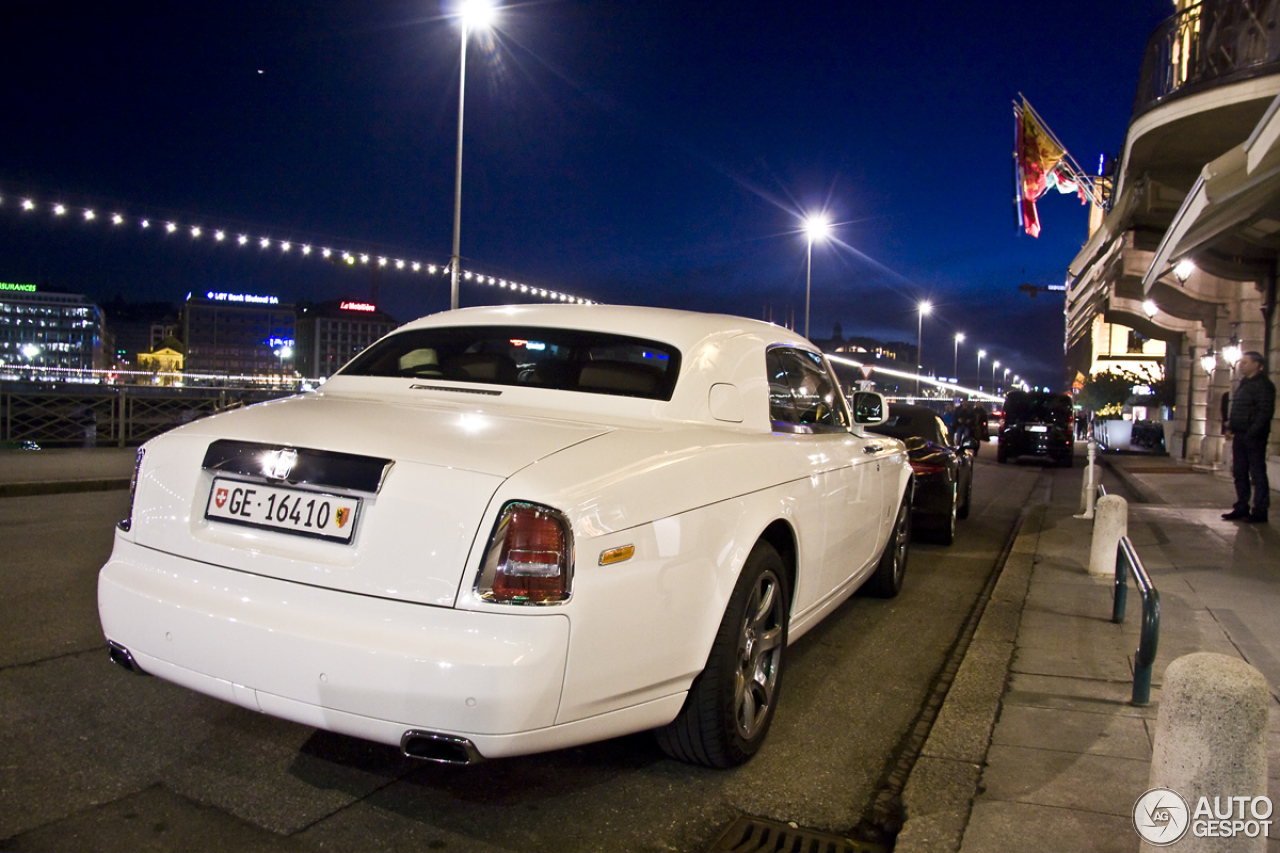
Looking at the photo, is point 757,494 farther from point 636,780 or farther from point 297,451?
point 297,451

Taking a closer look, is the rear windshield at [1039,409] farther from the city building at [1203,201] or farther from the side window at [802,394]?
the side window at [802,394]

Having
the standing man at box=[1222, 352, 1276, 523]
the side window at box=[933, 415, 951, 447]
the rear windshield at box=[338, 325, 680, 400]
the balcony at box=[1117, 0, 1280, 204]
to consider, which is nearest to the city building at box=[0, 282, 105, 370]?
the balcony at box=[1117, 0, 1280, 204]

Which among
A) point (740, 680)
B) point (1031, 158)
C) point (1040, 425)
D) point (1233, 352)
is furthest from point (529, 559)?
point (1031, 158)

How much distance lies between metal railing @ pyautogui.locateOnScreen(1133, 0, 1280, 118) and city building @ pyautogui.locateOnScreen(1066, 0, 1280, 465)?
0.02m

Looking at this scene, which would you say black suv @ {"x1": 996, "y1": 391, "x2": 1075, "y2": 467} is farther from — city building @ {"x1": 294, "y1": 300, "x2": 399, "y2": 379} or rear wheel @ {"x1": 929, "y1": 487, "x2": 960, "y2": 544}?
city building @ {"x1": 294, "y1": 300, "x2": 399, "y2": 379}

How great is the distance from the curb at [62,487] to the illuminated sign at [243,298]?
17521 centimetres

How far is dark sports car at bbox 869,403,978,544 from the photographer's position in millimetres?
8727

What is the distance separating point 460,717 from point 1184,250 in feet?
39.9

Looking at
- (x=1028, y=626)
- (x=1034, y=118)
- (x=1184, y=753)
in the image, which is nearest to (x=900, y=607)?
(x=1028, y=626)

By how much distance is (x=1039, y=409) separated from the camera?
931 inches

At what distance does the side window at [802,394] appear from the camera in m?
4.32

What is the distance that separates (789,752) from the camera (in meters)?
3.60

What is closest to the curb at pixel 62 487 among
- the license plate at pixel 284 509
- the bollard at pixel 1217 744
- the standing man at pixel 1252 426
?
the license plate at pixel 284 509

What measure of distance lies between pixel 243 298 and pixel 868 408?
18758 centimetres
